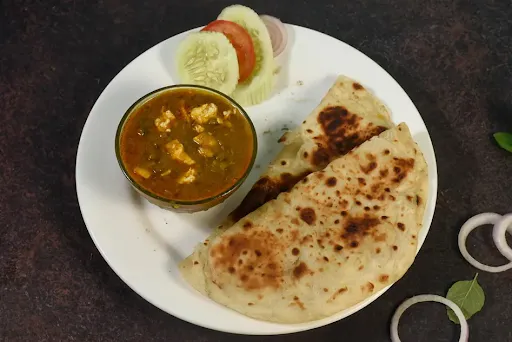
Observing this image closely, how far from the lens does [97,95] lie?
13.7 feet

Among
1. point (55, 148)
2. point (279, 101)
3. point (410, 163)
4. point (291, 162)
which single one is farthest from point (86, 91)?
point (410, 163)

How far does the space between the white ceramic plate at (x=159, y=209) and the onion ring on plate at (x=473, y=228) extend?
1.69 ft

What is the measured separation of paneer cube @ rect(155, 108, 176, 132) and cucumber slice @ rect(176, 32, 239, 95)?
18.7 inches

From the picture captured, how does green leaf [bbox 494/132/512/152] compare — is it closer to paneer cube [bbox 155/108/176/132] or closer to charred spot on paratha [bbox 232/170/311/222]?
charred spot on paratha [bbox 232/170/311/222]

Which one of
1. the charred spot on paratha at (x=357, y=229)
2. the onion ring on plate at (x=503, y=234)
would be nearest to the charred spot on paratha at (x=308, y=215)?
the charred spot on paratha at (x=357, y=229)

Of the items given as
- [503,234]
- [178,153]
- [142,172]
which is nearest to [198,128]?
[178,153]

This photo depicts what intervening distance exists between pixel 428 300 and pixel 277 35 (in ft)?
6.32

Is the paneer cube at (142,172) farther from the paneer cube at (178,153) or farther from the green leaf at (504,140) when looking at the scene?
the green leaf at (504,140)

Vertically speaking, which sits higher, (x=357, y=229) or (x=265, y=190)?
(x=357, y=229)

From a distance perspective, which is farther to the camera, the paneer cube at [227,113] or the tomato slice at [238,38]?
the tomato slice at [238,38]

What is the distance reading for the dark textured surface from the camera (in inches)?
137

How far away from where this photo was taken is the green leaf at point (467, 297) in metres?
3.49

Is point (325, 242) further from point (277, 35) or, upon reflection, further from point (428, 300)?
point (277, 35)

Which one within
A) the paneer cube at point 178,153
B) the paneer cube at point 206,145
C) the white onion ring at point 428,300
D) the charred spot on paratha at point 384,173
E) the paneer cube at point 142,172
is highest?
the charred spot on paratha at point 384,173
